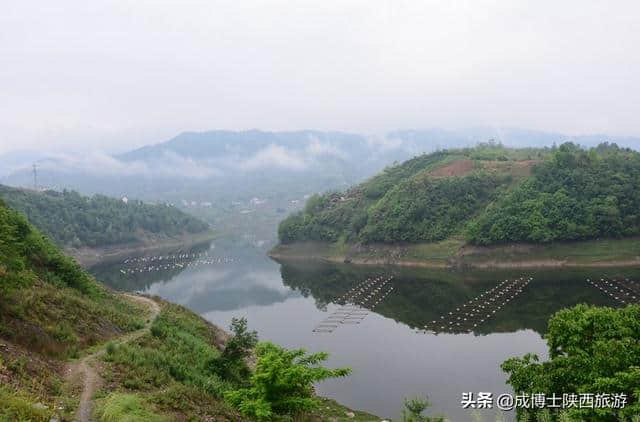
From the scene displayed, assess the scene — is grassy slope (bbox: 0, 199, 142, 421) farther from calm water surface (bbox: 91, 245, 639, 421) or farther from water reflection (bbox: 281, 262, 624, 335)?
water reflection (bbox: 281, 262, 624, 335)

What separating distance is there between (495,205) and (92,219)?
89401 mm

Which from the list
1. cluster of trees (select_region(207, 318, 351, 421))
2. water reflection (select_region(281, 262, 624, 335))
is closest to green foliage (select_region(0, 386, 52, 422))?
cluster of trees (select_region(207, 318, 351, 421))

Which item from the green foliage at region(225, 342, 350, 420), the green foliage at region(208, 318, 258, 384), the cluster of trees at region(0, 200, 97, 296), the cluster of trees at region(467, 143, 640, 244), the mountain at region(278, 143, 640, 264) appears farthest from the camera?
the mountain at region(278, 143, 640, 264)

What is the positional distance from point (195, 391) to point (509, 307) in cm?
3964

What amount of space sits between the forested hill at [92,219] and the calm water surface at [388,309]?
→ 19.0 m

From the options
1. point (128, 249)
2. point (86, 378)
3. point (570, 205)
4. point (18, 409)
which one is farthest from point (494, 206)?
point (128, 249)

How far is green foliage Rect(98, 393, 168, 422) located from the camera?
11758 millimetres

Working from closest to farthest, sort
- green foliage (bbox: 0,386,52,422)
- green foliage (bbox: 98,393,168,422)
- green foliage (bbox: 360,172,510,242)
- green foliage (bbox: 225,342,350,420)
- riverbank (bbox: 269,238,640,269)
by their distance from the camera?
green foliage (bbox: 0,386,52,422)
green foliage (bbox: 98,393,168,422)
green foliage (bbox: 225,342,350,420)
riverbank (bbox: 269,238,640,269)
green foliage (bbox: 360,172,510,242)

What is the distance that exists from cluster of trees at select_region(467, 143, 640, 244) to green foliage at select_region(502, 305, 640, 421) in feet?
174

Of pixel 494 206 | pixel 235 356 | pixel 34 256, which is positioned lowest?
pixel 235 356

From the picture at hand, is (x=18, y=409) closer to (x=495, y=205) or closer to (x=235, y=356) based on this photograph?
(x=235, y=356)

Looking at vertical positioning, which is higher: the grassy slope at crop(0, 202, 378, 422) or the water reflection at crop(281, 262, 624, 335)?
the grassy slope at crop(0, 202, 378, 422)

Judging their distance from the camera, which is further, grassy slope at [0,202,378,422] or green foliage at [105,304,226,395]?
green foliage at [105,304,226,395]

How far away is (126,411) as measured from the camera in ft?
39.9
